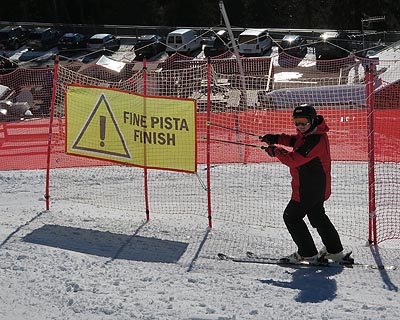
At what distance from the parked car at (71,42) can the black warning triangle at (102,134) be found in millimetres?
26382

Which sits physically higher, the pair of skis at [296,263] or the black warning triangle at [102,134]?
the black warning triangle at [102,134]

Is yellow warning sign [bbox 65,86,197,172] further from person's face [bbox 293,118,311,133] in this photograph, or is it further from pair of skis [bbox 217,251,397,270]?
person's face [bbox 293,118,311,133]

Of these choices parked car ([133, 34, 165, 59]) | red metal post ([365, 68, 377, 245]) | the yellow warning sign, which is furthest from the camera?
parked car ([133, 34, 165, 59])

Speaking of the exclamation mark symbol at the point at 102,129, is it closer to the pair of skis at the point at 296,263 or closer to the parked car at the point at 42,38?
the pair of skis at the point at 296,263

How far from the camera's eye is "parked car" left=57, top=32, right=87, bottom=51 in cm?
3441

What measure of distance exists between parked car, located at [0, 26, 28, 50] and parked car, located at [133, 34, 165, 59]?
6.78m

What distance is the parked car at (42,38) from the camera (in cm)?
3430

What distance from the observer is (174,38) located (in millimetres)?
32156

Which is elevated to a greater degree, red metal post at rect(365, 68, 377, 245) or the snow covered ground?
red metal post at rect(365, 68, 377, 245)

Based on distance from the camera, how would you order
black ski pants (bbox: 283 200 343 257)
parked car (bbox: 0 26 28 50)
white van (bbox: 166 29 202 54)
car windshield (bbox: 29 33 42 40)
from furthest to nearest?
parked car (bbox: 0 26 28 50)
car windshield (bbox: 29 33 42 40)
white van (bbox: 166 29 202 54)
black ski pants (bbox: 283 200 343 257)

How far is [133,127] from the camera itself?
27.8ft

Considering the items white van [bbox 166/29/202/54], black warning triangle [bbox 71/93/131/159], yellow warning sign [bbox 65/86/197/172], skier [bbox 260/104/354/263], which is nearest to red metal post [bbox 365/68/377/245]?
skier [bbox 260/104/354/263]

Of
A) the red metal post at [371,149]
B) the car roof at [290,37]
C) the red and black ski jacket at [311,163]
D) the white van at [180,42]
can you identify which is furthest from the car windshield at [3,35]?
the red and black ski jacket at [311,163]

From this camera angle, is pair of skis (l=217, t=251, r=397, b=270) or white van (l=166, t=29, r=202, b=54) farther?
white van (l=166, t=29, r=202, b=54)
